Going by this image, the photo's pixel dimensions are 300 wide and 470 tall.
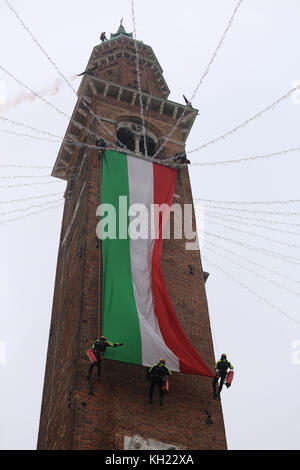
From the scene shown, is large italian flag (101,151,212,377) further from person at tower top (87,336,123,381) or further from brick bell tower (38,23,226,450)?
brick bell tower (38,23,226,450)

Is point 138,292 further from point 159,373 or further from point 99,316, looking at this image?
point 159,373

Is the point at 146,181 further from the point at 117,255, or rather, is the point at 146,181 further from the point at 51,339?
the point at 51,339

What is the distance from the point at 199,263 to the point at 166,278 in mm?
2195

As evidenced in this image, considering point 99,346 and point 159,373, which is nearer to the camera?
point 99,346

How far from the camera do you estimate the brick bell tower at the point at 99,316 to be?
1926cm

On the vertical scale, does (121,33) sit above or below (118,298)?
above

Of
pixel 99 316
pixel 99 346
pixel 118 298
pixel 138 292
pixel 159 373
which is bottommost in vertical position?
pixel 159 373

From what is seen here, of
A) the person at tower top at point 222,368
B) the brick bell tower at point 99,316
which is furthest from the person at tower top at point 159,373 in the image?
the person at tower top at point 222,368

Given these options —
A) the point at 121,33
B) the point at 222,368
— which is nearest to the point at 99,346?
A: the point at 222,368

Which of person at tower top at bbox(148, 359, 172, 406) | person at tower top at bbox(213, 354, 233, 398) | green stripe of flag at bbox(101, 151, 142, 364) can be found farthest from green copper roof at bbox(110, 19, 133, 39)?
person at tower top at bbox(148, 359, 172, 406)

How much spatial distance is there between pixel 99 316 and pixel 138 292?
1.52 metres

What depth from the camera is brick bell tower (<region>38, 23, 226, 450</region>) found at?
1926 cm

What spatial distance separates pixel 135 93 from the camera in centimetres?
3447

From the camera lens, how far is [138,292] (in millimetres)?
21906
